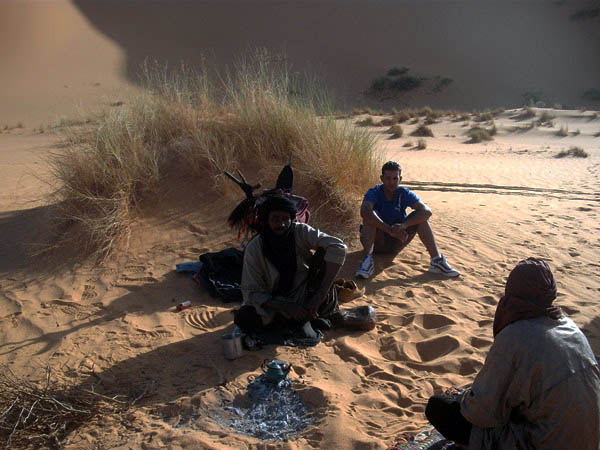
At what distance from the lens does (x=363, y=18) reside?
45.6 m

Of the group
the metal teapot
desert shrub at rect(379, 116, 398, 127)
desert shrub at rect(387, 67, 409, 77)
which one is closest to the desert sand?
the metal teapot

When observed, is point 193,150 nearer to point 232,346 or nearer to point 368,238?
point 368,238

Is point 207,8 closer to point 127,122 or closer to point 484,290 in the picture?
point 127,122

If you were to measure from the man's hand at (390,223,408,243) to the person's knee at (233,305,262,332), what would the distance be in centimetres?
202

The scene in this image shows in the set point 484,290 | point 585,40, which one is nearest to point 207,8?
point 585,40

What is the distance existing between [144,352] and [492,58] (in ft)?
136

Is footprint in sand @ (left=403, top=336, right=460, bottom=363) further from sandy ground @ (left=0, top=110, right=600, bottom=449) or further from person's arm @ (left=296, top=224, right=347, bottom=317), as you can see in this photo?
person's arm @ (left=296, top=224, right=347, bottom=317)

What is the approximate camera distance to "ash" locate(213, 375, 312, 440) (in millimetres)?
3113

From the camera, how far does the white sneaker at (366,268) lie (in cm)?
541

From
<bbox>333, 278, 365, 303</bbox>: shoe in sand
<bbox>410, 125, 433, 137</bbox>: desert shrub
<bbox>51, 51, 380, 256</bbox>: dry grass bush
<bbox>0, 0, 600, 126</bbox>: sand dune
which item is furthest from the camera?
<bbox>0, 0, 600, 126</bbox>: sand dune

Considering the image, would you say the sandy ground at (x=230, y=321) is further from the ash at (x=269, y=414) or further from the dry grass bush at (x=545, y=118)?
the dry grass bush at (x=545, y=118)

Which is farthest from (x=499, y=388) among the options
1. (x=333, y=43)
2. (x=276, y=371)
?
(x=333, y=43)

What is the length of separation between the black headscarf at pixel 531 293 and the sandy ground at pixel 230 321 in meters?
1.24

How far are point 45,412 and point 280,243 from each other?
Result: 190 cm
